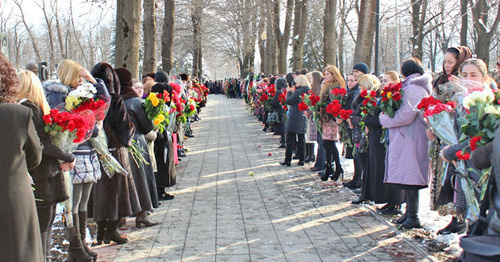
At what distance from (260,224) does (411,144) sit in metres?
2.23

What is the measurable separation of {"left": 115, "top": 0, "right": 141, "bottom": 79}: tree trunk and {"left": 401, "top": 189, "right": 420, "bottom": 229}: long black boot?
6.30m

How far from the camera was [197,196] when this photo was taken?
8.98 m

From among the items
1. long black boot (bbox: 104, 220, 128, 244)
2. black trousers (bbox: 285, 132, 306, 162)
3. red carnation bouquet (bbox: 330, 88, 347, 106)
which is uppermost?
red carnation bouquet (bbox: 330, 88, 347, 106)

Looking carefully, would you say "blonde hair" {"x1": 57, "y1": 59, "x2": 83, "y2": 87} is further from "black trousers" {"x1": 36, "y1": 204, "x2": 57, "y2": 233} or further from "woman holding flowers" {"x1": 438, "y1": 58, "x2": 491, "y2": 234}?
"woman holding flowers" {"x1": 438, "y1": 58, "x2": 491, "y2": 234}

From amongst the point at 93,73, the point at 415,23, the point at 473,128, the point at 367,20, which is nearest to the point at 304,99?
the point at 367,20

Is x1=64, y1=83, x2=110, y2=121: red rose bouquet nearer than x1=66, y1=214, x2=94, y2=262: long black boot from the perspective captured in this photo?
Yes

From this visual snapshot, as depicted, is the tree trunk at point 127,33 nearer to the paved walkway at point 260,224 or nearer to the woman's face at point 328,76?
the paved walkway at point 260,224

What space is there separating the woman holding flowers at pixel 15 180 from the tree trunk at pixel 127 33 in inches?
279

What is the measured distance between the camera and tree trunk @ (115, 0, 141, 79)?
35.0 ft

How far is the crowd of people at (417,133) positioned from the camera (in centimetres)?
442

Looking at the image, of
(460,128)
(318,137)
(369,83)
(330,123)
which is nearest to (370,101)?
(369,83)

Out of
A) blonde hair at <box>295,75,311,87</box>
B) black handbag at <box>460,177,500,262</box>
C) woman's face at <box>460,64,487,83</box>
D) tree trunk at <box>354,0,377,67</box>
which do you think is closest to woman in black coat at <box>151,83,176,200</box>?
blonde hair at <box>295,75,311,87</box>

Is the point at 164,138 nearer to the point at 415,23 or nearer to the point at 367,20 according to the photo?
the point at 367,20

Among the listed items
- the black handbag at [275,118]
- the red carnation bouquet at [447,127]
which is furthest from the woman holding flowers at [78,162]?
the black handbag at [275,118]
